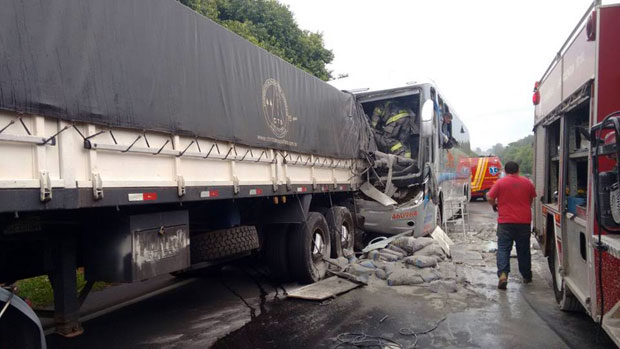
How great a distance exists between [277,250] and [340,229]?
1.65 m

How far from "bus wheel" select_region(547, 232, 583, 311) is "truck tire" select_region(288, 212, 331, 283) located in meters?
3.09

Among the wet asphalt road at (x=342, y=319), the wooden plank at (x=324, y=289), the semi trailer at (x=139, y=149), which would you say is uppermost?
the semi trailer at (x=139, y=149)

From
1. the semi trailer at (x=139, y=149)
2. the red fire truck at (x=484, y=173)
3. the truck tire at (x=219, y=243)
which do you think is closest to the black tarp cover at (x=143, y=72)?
the semi trailer at (x=139, y=149)

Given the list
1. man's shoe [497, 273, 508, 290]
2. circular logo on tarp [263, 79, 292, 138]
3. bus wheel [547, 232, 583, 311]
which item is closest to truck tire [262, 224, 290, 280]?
circular logo on tarp [263, 79, 292, 138]

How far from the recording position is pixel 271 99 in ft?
18.0

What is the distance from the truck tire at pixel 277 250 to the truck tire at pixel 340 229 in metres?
1.22

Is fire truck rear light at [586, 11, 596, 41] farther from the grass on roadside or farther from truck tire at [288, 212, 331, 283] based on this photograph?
the grass on roadside

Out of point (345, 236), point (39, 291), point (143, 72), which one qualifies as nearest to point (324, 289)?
point (345, 236)

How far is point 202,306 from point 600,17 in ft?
16.4

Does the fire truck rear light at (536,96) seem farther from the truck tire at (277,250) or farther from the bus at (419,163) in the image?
the truck tire at (277,250)

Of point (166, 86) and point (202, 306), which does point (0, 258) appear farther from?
point (202, 306)

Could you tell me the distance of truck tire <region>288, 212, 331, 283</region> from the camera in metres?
6.29

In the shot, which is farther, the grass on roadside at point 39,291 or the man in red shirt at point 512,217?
the man in red shirt at point 512,217

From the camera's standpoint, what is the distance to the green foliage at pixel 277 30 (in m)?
14.7
